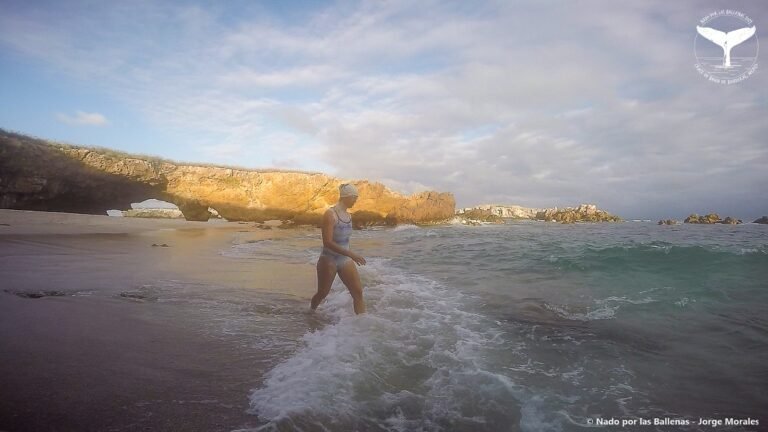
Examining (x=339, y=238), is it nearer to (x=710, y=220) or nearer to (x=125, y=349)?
(x=125, y=349)

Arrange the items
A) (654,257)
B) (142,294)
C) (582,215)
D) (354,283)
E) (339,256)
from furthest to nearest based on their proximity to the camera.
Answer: (582,215) → (654,257) → (142,294) → (339,256) → (354,283)

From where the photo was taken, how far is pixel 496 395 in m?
2.88

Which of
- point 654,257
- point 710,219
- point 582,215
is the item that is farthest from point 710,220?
point 654,257

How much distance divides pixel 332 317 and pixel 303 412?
2.63m

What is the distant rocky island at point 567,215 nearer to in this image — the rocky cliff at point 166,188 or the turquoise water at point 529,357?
the rocky cliff at point 166,188

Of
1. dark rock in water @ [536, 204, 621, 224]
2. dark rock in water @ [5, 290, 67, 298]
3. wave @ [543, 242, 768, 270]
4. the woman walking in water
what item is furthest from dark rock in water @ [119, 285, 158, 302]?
dark rock in water @ [536, 204, 621, 224]

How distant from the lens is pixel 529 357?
148 inches

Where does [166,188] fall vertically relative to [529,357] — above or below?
above

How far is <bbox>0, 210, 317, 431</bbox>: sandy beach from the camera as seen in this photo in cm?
215

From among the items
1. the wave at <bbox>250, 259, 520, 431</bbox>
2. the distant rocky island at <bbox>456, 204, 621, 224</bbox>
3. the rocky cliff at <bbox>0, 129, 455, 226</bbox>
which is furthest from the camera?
the distant rocky island at <bbox>456, 204, 621, 224</bbox>

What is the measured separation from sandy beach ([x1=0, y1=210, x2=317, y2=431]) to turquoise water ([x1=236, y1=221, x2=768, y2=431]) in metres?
0.37

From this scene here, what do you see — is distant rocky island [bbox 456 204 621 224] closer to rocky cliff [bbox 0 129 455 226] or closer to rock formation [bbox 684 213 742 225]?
rock formation [bbox 684 213 742 225]

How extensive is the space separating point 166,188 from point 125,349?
78.2ft

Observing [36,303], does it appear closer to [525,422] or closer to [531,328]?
[525,422]
